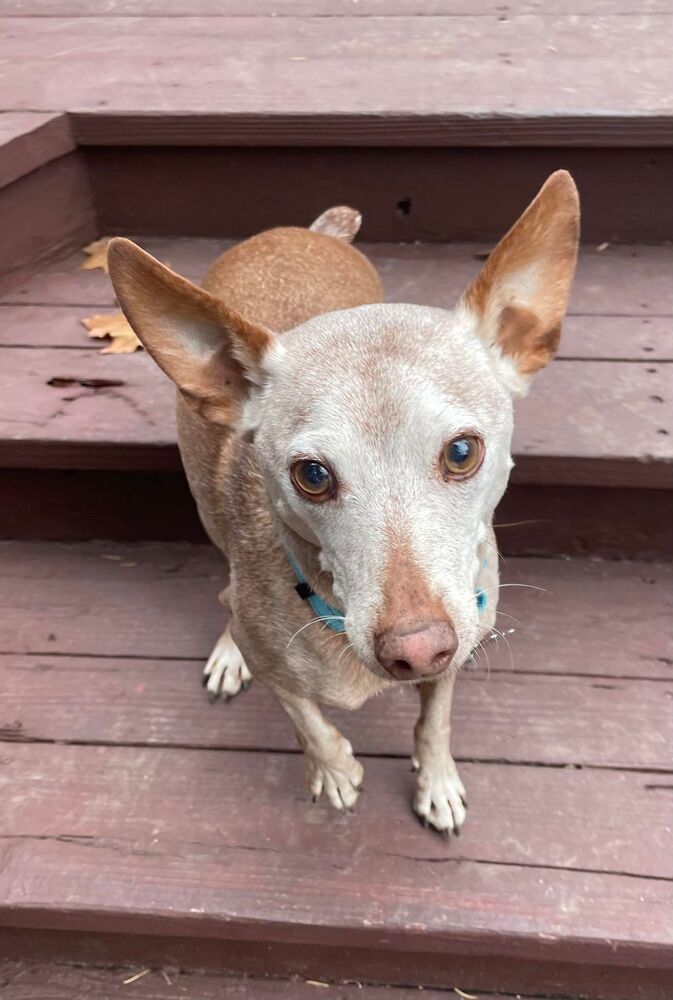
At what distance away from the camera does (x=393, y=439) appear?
112 centimetres

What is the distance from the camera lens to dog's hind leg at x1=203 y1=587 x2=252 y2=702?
1.87 m

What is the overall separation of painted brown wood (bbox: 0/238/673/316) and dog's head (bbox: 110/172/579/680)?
0.98 metres

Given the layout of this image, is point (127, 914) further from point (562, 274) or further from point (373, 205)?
point (373, 205)

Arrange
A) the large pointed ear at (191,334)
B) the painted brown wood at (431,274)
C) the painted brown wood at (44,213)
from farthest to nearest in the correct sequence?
the painted brown wood at (44,213), the painted brown wood at (431,274), the large pointed ear at (191,334)

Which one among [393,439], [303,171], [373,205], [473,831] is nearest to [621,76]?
[373,205]

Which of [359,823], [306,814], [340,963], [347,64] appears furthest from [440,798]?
[347,64]

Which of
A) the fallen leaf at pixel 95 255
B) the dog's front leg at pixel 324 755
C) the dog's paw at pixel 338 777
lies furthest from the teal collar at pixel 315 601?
the fallen leaf at pixel 95 255

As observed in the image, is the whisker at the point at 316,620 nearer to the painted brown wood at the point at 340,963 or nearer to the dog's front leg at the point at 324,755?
the dog's front leg at the point at 324,755

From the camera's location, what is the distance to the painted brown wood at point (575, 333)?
213 centimetres

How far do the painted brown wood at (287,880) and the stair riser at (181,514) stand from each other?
69cm

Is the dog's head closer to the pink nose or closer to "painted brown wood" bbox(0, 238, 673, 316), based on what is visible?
the pink nose

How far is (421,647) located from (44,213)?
214 cm

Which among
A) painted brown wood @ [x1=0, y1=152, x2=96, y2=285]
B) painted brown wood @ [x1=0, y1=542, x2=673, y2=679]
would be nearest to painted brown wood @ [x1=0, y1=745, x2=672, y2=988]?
painted brown wood @ [x1=0, y1=542, x2=673, y2=679]

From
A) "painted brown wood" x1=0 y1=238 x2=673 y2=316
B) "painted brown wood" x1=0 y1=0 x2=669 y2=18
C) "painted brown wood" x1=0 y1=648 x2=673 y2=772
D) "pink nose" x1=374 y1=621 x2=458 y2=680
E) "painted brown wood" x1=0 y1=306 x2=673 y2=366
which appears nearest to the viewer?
"pink nose" x1=374 y1=621 x2=458 y2=680
